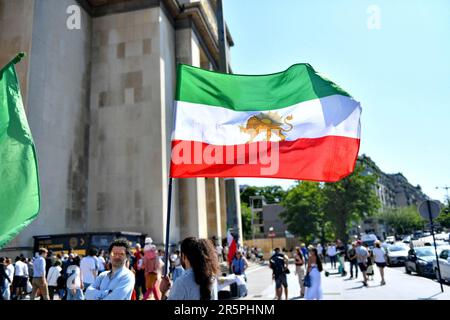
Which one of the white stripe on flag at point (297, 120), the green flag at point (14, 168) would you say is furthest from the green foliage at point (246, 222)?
the green flag at point (14, 168)

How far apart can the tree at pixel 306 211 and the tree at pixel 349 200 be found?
322cm

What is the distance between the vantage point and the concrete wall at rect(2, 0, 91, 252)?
19.7m

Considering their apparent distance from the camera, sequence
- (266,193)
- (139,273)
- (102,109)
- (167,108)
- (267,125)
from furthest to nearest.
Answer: (266,193), (102,109), (167,108), (139,273), (267,125)

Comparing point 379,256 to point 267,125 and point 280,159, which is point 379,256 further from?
point 267,125

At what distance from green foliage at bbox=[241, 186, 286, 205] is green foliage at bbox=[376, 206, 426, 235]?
83.1 feet

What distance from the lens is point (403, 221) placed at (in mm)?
96562

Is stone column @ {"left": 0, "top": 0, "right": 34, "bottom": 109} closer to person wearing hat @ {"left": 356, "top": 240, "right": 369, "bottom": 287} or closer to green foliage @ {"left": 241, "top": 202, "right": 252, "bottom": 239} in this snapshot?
person wearing hat @ {"left": 356, "top": 240, "right": 369, "bottom": 287}

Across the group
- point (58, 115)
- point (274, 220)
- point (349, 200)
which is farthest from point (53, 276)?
point (274, 220)

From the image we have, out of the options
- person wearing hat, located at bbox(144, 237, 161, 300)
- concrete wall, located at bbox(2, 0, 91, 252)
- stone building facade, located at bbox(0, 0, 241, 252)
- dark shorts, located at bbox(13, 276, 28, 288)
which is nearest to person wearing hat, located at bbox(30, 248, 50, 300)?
dark shorts, located at bbox(13, 276, 28, 288)

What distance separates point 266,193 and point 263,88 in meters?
99.0

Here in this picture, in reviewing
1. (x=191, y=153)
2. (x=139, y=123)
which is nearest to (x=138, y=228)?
(x=139, y=123)

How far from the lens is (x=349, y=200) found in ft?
164
